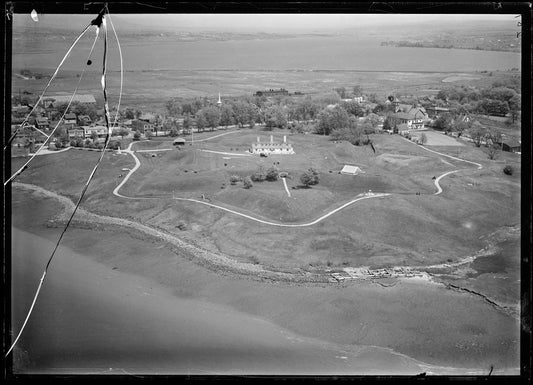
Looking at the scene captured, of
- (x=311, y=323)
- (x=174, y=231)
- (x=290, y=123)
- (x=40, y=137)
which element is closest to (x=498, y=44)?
(x=290, y=123)

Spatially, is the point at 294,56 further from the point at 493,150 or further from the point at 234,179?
the point at 493,150

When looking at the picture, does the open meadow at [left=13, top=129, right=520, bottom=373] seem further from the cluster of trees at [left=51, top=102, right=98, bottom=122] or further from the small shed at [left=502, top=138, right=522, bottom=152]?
the cluster of trees at [left=51, top=102, right=98, bottom=122]

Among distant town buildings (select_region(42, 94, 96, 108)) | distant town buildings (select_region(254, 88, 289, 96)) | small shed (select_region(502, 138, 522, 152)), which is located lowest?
small shed (select_region(502, 138, 522, 152))

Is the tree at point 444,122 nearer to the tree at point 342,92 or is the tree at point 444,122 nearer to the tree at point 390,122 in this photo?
the tree at point 390,122

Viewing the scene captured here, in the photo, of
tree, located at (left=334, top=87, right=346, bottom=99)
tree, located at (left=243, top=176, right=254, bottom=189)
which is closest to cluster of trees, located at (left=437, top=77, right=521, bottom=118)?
tree, located at (left=334, top=87, right=346, bottom=99)

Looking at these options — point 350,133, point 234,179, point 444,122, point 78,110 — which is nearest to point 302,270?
point 234,179

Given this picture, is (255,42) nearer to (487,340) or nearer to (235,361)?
(235,361)

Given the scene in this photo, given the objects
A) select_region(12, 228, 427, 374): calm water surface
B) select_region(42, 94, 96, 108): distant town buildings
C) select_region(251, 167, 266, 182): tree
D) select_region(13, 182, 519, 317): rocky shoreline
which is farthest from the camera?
select_region(251, 167, 266, 182): tree

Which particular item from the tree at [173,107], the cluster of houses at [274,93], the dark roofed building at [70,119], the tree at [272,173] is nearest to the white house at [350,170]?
the tree at [272,173]

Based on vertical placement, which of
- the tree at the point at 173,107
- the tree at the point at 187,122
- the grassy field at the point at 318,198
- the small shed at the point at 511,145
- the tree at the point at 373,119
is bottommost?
the grassy field at the point at 318,198
